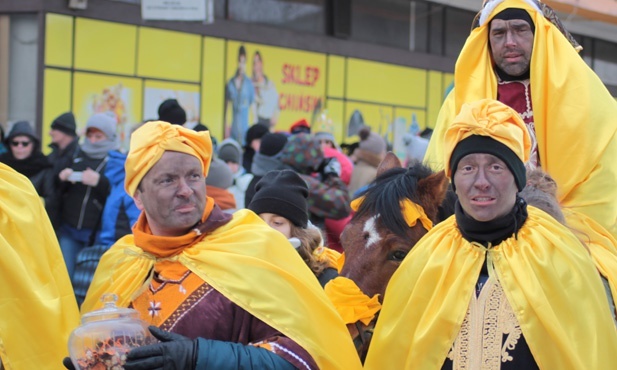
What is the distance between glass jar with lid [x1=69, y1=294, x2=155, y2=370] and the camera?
3285 mm

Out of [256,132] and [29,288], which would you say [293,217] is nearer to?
[29,288]

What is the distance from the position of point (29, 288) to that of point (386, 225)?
5.32 feet

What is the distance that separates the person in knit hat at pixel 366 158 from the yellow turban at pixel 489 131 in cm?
637

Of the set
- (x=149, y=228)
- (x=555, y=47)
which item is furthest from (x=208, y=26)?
(x=149, y=228)

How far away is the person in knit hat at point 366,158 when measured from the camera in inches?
402

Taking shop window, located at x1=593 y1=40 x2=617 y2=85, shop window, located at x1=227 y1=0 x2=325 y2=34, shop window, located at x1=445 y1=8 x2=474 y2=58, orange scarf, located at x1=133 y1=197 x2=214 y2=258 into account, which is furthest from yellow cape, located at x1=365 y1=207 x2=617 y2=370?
shop window, located at x1=593 y1=40 x2=617 y2=85

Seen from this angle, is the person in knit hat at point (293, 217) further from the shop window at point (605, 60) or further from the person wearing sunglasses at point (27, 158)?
the shop window at point (605, 60)

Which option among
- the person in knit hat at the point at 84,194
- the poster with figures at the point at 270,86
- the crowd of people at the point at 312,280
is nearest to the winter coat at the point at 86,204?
the person in knit hat at the point at 84,194

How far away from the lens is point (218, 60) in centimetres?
1703

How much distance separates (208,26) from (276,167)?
938 centimetres

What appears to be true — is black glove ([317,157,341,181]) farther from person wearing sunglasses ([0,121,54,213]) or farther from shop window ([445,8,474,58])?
shop window ([445,8,474,58])

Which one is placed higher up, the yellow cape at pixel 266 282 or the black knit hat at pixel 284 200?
the black knit hat at pixel 284 200

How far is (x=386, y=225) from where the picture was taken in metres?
4.44

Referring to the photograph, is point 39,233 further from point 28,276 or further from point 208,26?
point 208,26
